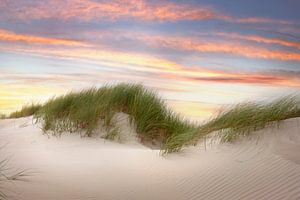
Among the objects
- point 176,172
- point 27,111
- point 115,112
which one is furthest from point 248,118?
point 27,111

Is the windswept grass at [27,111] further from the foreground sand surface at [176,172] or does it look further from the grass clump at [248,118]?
the grass clump at [248,118]

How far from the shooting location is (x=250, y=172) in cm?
482

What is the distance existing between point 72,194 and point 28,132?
16.7 ft

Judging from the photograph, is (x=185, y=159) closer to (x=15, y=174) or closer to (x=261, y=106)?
(x=261, y=106)

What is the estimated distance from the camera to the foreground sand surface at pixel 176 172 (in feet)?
14.7

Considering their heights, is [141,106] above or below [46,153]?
above

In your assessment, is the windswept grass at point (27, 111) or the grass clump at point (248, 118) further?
the windswept grass at point (27, 111)

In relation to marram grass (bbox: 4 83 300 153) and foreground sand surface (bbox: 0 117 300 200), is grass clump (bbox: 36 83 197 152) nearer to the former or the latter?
marram grass (bbox: 4 83 300 153)

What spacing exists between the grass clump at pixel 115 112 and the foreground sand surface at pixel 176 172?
1.68 meters

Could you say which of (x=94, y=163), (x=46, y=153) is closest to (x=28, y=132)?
(x=46, y=153)

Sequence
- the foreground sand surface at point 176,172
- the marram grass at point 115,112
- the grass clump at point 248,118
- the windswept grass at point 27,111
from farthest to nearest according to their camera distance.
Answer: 1. the windswept grass at point 27,111
2. the marram grass at point 115,112
3. the grass clump at point 248,118
4. the foreground sand surface at point 176,172

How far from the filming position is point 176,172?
211 inches

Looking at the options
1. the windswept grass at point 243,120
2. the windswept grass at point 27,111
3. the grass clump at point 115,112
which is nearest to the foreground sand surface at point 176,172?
the windswept grass at point 243,120

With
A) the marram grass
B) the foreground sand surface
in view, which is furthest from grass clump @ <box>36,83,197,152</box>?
the foreground sand surface
